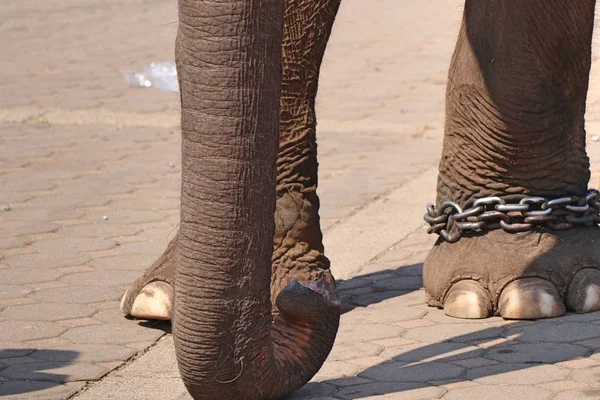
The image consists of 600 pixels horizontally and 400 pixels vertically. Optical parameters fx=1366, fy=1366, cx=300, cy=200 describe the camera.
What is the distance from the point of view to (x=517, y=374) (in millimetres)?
3383

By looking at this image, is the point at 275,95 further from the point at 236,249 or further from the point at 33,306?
the point at 33,306

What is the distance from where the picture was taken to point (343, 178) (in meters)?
6.22

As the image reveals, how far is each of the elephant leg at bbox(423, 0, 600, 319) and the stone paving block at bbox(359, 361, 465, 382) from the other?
484mm

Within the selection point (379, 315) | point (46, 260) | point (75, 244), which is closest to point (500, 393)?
point (379, 315)

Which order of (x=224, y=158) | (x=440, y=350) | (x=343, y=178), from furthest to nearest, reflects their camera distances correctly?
(x=343, y=178)
(x=440, y=350)
(x=224, y=158)

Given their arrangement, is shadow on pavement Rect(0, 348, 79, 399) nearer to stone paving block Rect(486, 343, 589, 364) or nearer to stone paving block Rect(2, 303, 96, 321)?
stone paving block Rect(2, 303, 96, 321)

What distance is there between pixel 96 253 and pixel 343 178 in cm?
164

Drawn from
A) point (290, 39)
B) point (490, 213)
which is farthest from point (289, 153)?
point (490, 213)

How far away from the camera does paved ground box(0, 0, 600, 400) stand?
3467 mm

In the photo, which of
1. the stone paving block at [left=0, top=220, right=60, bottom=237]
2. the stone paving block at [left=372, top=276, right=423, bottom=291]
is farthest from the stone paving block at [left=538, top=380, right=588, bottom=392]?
the stone paving block at [left=0, top=220, right=60, bottom=237]

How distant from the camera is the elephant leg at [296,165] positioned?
13.0 ft

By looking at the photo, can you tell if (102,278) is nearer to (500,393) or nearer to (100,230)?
(100,230)

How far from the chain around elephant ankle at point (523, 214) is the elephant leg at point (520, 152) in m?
0.03

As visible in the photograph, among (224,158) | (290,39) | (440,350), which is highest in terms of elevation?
(290,39)
